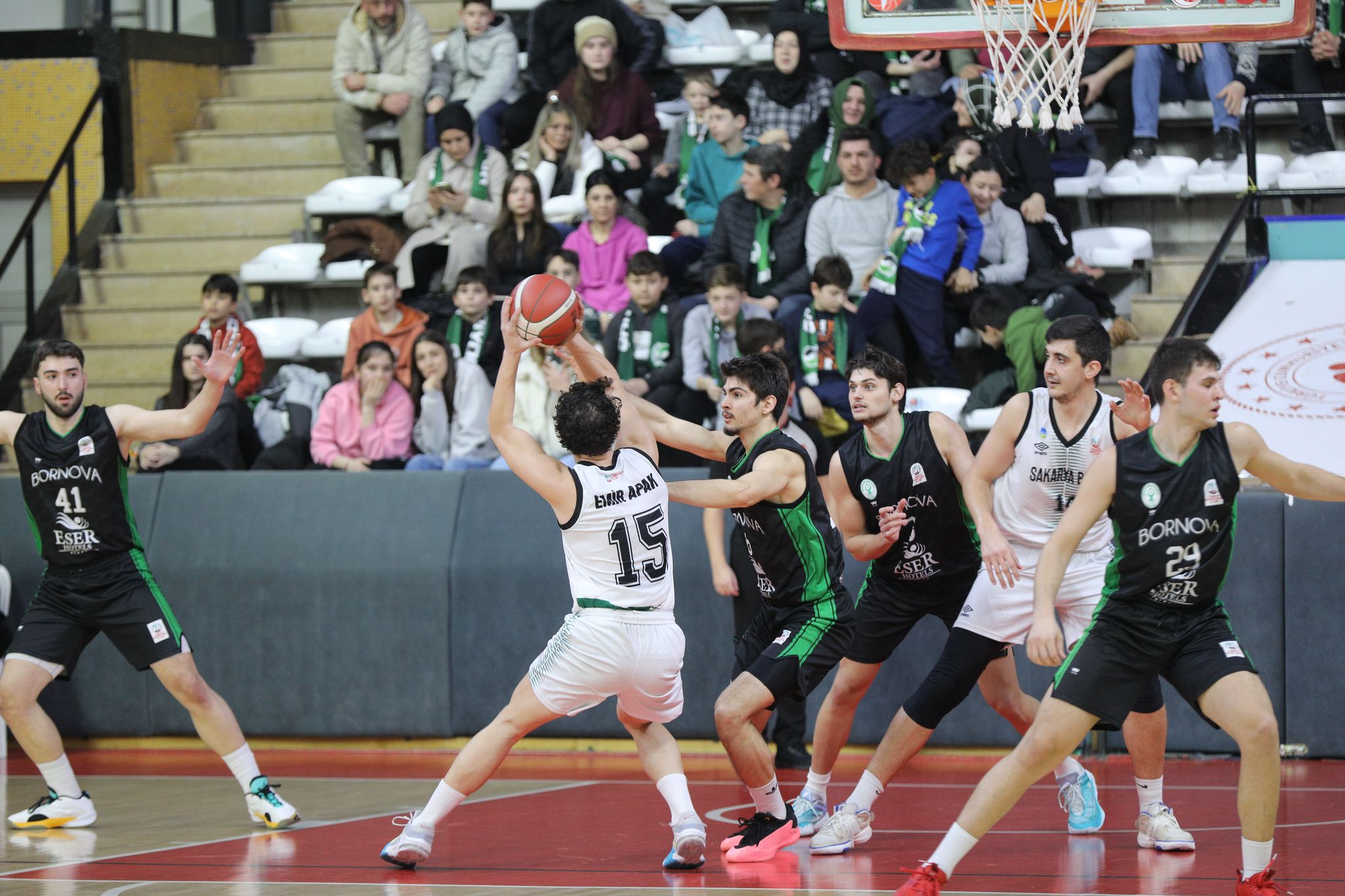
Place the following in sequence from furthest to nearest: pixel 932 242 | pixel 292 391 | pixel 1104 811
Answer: pixel 292 391, pixel 932 242, pixel 1104 811

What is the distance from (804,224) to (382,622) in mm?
3760

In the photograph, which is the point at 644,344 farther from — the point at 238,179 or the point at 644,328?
the point at 238,179

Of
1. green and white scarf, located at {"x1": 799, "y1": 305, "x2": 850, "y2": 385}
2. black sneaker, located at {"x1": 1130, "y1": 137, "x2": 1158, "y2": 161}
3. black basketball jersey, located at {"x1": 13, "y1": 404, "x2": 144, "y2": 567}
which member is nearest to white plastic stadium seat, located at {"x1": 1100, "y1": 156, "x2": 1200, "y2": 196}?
black sneaker, located at {"x1": 1130, "y1": 137, "x2": 1158, "y2": 161}

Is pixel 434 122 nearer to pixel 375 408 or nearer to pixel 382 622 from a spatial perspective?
pixel 375 408

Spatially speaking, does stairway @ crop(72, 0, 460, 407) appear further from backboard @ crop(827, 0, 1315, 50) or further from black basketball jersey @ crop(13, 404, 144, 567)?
backboard @ crop(827, 0, 1315, 50)

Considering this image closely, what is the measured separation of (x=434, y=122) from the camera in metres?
12.5

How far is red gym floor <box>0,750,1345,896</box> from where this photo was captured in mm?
5773

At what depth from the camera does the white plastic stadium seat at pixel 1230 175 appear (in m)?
11.0

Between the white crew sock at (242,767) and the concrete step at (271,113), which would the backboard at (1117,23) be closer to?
the white crew sock at (242,767)

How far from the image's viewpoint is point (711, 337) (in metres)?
9.88

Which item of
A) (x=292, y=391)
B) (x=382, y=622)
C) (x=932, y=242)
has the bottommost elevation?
(x=382, y=622)

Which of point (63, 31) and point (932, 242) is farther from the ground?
point (63, 31)

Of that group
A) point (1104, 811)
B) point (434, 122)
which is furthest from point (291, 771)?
point (434, 122)

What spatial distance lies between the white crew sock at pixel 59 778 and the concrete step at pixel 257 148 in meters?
7.45
